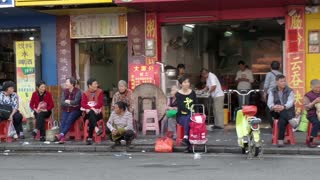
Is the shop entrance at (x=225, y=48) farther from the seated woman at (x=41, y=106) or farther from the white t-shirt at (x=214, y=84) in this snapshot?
the seated woman at (x=41, y=106)

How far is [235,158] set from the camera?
11109 millimetres

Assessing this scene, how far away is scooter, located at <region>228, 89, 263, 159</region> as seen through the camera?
10.8 meters

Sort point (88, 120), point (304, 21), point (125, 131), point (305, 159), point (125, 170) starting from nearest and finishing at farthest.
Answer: point (125, 170)
point (305, 159)
point (125, 131)
point (88, 120)
point (304, 21)

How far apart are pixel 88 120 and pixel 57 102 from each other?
251cm

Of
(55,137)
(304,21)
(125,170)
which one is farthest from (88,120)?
(304,21)

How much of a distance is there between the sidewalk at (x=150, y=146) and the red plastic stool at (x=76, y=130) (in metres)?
0.43

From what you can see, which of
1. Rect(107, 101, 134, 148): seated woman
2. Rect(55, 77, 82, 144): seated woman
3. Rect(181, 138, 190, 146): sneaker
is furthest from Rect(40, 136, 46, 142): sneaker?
Rect(181, 138, 190, 146): sneaker

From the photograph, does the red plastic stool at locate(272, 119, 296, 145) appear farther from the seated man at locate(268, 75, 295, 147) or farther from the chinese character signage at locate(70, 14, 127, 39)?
the chinese character signage at locate(70, 14, 127, 39)

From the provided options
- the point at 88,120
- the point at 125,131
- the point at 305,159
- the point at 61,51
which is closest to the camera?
the point at 305,159

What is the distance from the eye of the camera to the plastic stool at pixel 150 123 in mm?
14555

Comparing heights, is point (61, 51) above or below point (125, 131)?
above

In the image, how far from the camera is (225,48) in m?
21.1

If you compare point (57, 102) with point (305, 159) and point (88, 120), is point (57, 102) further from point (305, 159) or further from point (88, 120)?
point (305, 159)

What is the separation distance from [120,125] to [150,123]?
7.08ft
